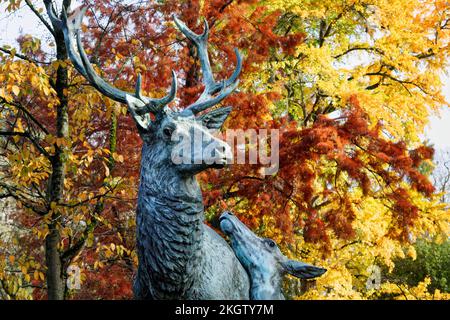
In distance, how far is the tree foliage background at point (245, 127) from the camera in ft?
16.9

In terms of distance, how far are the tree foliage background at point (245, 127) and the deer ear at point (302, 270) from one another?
7.76 ft

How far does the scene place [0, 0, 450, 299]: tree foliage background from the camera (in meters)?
5.14

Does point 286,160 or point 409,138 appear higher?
point 409,138

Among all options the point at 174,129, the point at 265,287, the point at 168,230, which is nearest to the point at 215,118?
the point at 174,129

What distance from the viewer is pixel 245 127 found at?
21.4 ft

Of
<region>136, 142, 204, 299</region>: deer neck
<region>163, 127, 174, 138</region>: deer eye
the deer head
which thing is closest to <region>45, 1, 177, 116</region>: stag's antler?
the deer head

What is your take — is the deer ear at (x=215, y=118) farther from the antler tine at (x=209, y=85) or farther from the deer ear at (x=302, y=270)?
the deer ear at (x=302, y=270)

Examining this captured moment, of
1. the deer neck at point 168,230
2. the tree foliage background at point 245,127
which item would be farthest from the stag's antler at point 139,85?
the tree foliage background at point 245,127

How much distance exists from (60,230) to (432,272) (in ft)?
36.3

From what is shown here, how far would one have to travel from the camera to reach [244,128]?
648 centimetres

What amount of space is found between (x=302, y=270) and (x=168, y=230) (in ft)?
2.28

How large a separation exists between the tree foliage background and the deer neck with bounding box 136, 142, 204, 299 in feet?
6.49
